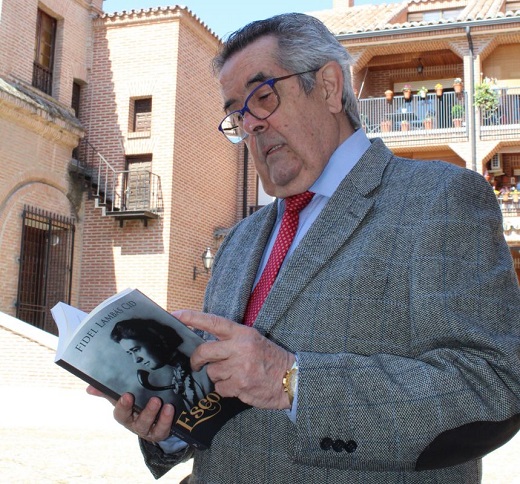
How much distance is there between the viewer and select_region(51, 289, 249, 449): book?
1.56 meters

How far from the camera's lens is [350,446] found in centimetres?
143

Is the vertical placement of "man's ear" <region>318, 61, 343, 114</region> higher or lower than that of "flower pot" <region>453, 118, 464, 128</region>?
lower

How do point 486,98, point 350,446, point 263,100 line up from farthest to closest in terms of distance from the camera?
point 486,98
point 263,100
point 350,446

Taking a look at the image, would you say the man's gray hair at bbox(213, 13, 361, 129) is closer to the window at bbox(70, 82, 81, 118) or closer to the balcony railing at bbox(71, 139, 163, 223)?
the balcony railing at bbox(71, 139, 163, 223)

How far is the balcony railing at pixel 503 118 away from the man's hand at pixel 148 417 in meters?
19.0

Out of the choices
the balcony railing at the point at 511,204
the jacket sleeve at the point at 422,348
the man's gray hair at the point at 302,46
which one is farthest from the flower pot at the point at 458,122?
the jacket sleeve at the point at 422,348

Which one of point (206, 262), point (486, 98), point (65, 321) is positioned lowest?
point (65, 321)

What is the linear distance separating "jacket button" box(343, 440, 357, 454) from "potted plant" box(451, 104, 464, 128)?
759 inches

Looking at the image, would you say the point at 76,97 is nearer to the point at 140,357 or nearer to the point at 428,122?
the point at 428,122

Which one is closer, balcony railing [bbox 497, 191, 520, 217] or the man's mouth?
the man's mouth

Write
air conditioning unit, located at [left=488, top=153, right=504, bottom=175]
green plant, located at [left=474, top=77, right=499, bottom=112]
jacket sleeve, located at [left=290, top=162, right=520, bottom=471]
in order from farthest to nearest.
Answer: air conditioning unit, located at [left=488, top=153, right=504, bottom=175] < green plant, located at [left=474, top=77, right=499, bottom=112] < jacket sleeve, located at [left=290, top=162, right=520, bottom=471]

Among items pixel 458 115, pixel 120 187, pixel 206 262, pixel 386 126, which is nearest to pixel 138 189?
pixel 120 187

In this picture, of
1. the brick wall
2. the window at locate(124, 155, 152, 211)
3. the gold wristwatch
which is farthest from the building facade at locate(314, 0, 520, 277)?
the gold wristwatch

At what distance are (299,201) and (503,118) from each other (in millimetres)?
18909
